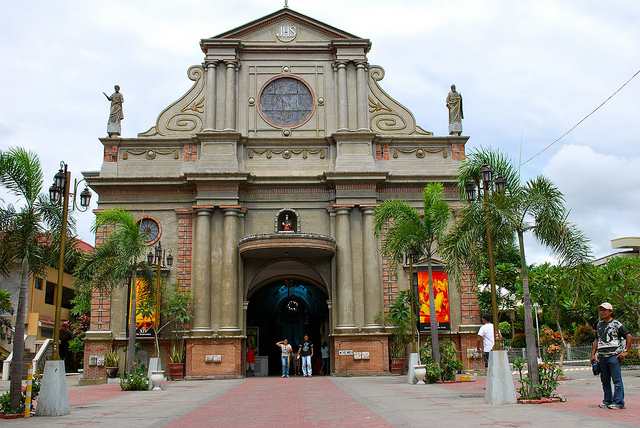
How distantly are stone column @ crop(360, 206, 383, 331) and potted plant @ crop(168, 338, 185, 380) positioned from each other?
26.7ft

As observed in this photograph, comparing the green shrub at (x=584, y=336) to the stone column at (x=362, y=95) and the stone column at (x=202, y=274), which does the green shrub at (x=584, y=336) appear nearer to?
the stone column at (x=362, y=95)

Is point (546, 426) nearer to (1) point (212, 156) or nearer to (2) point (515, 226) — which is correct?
(2) point (515, 226)

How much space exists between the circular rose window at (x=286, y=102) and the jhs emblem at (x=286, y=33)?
219cm

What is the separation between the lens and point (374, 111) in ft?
102

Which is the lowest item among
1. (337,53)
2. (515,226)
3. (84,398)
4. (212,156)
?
(84,398)

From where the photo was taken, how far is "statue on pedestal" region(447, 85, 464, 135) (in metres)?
30.5

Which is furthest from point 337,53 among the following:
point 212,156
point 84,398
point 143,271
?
point 84,398

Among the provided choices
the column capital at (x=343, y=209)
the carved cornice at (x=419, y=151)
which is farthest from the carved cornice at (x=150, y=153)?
the carved cornice at (x=419, y=151)

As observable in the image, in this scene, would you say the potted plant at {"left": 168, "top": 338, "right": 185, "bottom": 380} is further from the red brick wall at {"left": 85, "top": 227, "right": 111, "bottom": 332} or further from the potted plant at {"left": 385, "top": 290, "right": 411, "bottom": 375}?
the potted plant at {"left": 385, "top": 290, "right": 411, "bottom": 375}

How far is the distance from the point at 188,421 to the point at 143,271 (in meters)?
14.3

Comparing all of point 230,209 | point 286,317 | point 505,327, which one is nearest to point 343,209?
point 230,209

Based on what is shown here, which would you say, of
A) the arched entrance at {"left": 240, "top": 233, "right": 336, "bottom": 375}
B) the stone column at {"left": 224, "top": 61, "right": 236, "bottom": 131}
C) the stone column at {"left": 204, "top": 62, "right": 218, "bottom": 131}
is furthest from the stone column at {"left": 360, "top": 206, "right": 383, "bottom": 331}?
the stone column at {"left": 204, "top": 62, "right": 218, "bottom": 131}

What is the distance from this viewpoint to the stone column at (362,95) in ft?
99.3

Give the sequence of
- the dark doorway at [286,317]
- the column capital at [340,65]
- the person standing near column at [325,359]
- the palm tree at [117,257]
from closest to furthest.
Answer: the palm tree at [117,257]
the person standing near column at [325,359]
the column capital at [340,65]
the dark doorway at [286,317]
